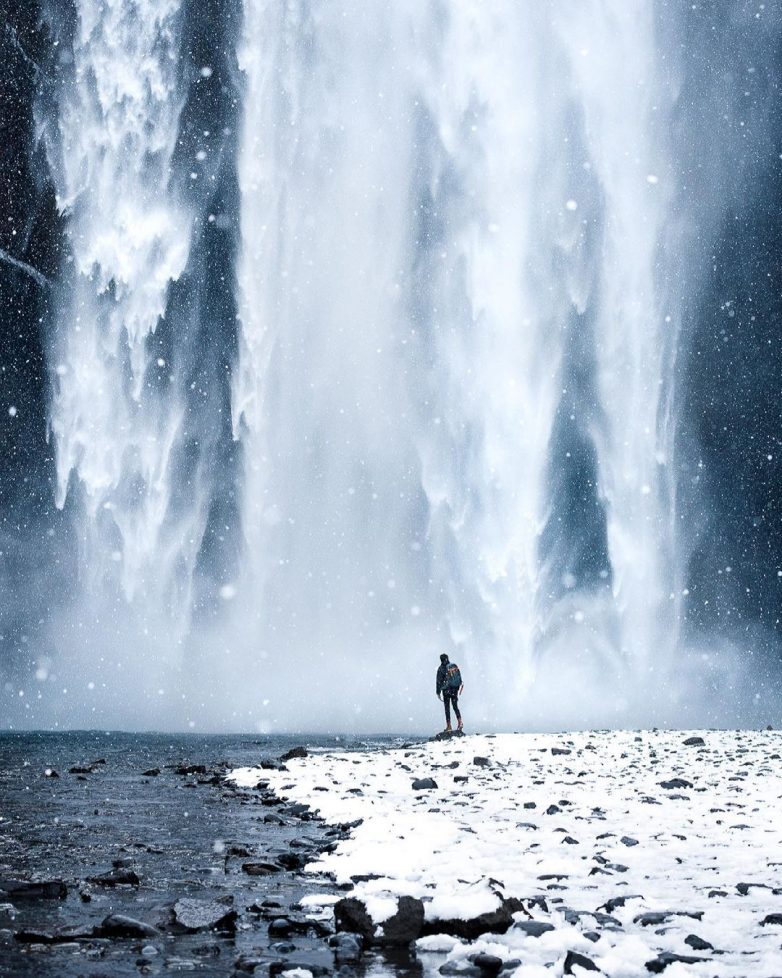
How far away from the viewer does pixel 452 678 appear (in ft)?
86.2

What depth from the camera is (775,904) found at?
6312 millimetres

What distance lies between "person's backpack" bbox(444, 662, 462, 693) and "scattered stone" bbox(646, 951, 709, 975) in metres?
21.2

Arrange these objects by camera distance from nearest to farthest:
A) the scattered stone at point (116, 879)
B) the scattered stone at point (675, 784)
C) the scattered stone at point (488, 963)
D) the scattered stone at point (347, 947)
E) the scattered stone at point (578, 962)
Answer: the scattered stone at point (578, 962), the scattered stone at point (488, 963), the scattered stone at point (347, 947), the scattered stone at point (116, 879), the scattered stone at point (675, 784)

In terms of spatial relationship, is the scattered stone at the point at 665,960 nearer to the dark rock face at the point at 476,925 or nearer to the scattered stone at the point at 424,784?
the dark rock face at the point at 476,925

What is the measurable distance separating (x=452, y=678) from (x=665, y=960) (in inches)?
851

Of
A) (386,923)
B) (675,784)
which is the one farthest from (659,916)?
(675,784)

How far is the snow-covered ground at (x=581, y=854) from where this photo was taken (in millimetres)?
5418

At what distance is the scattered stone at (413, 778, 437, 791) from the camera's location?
590 inches

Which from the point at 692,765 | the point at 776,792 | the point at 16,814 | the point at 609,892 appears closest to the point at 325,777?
the point at 16,814

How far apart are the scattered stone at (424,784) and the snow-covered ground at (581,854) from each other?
0.18m

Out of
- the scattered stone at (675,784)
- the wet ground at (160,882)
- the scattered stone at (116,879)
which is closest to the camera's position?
the wet ground at (160,882)

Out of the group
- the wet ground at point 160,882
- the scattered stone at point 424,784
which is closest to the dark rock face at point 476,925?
the wet ground at point 160,882

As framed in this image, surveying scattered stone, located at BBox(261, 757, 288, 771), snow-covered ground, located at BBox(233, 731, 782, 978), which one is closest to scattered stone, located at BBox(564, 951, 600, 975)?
snow-covered ground, located at BBox(233, 731, 782, 978)

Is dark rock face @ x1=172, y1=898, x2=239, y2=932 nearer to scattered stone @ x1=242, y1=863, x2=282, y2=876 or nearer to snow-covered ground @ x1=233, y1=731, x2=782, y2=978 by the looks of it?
snow-covered ground @ x1=233, y1=731, x2=782, y2=978
